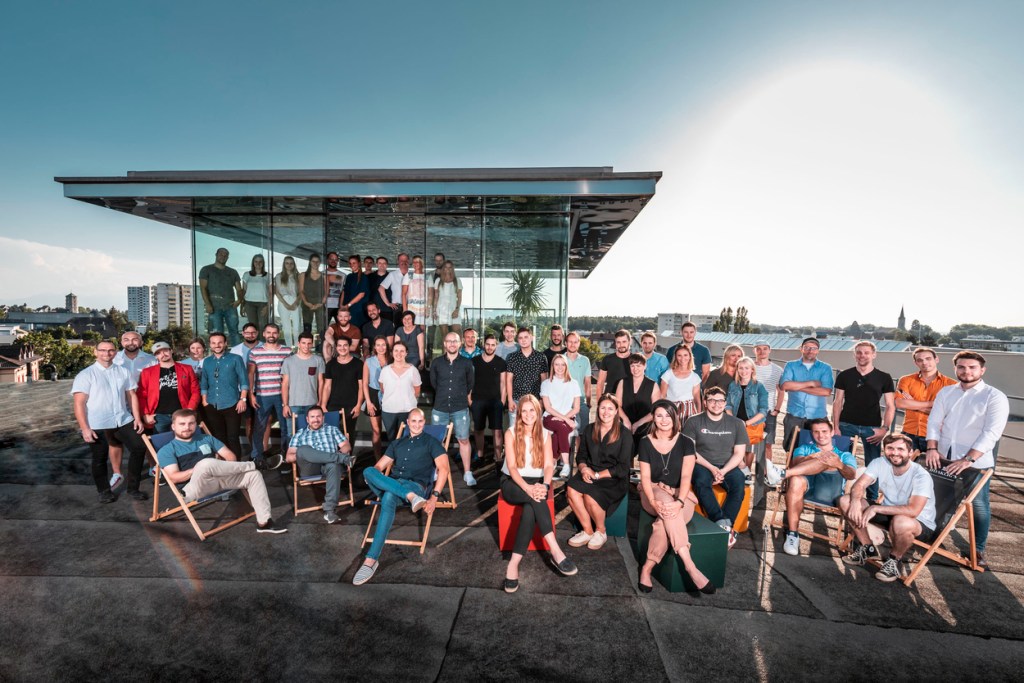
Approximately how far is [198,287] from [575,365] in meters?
7.39

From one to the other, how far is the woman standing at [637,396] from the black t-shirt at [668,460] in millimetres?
1288

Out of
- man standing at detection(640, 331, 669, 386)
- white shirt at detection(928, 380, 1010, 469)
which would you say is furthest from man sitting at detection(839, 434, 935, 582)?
man standing at detection(640, 331, 669, 386)

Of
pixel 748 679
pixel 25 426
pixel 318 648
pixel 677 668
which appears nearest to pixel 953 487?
pixel 748 679

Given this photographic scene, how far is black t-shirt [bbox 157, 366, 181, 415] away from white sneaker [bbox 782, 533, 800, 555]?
22.8ft

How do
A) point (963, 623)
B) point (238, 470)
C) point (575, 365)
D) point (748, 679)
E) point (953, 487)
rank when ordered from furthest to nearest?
point (575, 365), point (238, 470), point (953, 487), point (963, 623), point (748, 679)

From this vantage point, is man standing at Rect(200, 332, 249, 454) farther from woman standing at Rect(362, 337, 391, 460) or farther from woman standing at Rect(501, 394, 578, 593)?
woman standing at Rect(501, 394, 578, 593)

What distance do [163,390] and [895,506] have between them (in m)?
7.83

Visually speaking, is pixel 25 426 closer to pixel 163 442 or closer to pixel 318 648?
pixel 163 442

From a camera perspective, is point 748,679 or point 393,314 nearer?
point 748,679

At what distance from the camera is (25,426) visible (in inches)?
347

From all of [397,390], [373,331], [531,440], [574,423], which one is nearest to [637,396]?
[574,423]

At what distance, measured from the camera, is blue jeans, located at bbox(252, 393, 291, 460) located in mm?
6188

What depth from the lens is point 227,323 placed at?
8375 millimetres

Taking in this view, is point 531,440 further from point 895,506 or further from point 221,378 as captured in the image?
point 221,378
